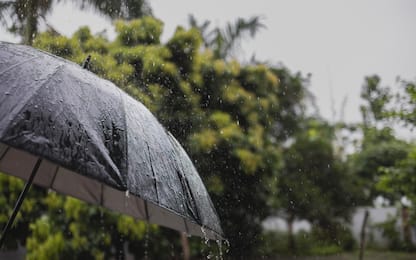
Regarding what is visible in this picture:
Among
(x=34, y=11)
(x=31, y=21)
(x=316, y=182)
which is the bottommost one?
(x=316, y=182)

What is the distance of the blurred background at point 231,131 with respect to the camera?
4914mm

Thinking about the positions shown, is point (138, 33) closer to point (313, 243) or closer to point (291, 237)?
point (291, 237)

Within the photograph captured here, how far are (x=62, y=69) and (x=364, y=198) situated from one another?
1081cm

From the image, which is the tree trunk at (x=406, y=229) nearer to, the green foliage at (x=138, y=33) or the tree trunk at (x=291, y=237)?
the tree trunk at (x=291, y=237)

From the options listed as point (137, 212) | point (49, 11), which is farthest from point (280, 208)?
point (137, 212)

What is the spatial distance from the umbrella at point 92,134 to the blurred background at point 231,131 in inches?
132

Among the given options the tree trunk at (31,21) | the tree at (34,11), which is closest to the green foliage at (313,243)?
the tree at (34,11)

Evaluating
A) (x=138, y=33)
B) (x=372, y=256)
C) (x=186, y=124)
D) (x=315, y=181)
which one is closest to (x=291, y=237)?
(x=372, y=256)

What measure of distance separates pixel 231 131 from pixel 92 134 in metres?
4.52

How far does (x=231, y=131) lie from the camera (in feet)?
18.2

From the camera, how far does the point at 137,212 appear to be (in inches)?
81.2

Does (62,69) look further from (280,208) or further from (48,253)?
(280,208)

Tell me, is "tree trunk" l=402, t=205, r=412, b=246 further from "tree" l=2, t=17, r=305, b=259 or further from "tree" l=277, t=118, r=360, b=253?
"tree" l=2, t=17, r=305, b=259

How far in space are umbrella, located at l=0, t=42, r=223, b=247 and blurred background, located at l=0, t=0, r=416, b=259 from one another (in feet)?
11.0
